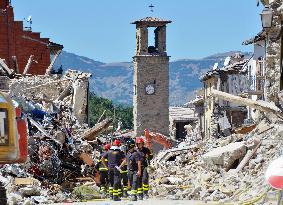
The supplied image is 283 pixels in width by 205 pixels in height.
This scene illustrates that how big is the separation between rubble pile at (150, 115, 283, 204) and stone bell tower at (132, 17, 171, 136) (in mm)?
54407

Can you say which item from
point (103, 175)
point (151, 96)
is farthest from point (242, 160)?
point (151, 96)

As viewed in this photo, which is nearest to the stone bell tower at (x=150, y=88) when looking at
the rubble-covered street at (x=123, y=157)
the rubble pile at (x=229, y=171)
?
the rubble-covered street at (x=123, y=157)

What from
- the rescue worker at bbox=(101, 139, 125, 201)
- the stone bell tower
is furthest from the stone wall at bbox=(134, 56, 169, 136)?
the rescue worker at bbox=(101, 139, 125, 201)

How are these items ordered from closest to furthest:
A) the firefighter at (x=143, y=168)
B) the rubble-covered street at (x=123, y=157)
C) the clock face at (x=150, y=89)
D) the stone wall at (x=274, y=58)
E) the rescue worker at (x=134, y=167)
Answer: the rubble-covered street at (x=123, y=157) → the rescue worker at (x=134, y=167) → the firefighter at (x=143, y=168) → the stone wall at (x=274, y=58) → the clock face at (x=150, y=89)

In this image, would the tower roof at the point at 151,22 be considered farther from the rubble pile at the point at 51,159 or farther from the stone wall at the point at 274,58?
the stone wall at the point at 274,58

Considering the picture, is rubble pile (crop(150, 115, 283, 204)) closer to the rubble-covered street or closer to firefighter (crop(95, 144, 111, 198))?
the rubble-covered street

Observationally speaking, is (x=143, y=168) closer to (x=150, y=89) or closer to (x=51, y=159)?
(x=51, y=159)

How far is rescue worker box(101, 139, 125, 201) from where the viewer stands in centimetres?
2386

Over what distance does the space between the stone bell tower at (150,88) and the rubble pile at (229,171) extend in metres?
54.4

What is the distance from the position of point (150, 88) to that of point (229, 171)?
204 ft

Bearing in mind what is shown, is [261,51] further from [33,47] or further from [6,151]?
[6,151]

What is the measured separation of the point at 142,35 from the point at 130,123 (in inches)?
1945

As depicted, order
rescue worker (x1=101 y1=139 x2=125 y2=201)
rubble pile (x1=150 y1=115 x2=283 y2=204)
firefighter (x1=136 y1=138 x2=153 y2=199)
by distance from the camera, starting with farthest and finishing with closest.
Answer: rescue worker (x1=101 y1=139 x2=125 y2=201) < firefighter (x1=136 y1=138 x2=153 y2=199) < rubble pile (x1=150 y1=115 x2=283 y2=204)

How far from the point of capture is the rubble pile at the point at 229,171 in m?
23.0
